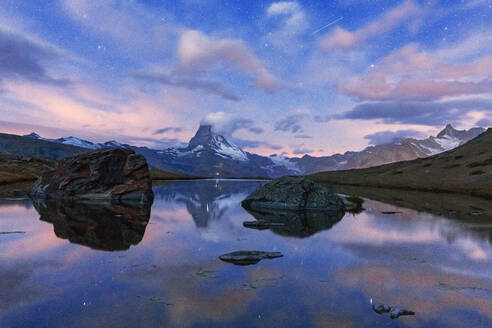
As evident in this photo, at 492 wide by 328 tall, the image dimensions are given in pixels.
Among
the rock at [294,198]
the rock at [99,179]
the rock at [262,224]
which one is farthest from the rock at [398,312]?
the rock at [99,179]

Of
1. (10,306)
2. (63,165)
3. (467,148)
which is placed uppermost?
(467,148)

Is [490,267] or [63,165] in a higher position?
[63,165]

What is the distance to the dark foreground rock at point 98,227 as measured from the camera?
14625mm

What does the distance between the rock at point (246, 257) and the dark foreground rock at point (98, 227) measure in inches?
201

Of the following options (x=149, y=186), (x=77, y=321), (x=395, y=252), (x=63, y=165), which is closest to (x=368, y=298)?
(x=395, y=252)

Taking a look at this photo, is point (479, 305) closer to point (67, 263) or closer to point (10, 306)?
point (10, 306)

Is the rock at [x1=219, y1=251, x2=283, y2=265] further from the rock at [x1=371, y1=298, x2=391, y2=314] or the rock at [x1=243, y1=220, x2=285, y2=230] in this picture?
the rock at [x1=243, y1=220, x2=285, y2=230]

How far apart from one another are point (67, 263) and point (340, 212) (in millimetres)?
23191

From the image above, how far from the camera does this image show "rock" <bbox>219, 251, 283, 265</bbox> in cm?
1207

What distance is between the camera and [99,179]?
111 ft

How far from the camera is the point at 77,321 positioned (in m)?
6.94

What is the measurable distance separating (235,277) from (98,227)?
1166 centimetres

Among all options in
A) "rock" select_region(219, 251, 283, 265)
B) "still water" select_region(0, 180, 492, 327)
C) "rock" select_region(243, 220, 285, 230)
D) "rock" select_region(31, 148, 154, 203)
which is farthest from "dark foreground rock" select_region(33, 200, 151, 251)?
"rock" select_region(31, 148, 154, 203)

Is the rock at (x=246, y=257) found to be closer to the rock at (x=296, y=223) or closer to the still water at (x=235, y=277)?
the still water at (x=235, y=277)
